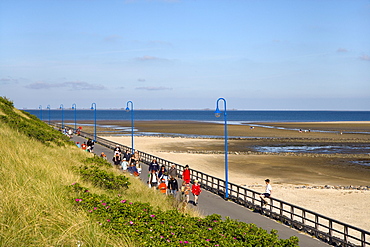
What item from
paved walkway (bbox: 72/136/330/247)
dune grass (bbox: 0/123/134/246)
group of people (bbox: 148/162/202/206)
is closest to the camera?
dune grass (bbox: 0/123/134/246)

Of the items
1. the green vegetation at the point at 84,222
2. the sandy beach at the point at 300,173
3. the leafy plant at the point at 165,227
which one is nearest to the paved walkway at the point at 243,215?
the leafy plant at the point at 165,227

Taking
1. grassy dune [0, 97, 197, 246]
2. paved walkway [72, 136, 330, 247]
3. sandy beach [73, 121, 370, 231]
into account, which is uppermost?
grassy dune [0, 97, 197, 246]

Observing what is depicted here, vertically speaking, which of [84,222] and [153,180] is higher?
[84,222]

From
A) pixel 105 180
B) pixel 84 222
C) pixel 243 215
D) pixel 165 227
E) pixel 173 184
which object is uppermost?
pixel 84 222

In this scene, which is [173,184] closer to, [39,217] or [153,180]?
[153,180]

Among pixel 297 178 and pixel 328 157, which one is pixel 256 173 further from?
pixel 328 157

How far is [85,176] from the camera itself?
608 inches

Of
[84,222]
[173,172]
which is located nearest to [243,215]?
[173,172]

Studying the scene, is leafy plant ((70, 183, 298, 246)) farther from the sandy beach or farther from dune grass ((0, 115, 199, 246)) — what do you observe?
the sandy beach

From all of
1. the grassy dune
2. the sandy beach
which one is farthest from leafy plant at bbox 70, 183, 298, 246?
the sandy beach

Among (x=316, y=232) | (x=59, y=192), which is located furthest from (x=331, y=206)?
(x=59, y=192)

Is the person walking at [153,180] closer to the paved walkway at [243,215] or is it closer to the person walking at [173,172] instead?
the person walking at [173,172]

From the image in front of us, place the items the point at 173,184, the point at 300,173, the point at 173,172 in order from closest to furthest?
the point at 173,184 → the point at 173,172 → the point at 300,173

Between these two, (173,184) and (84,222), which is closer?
(84,222)
